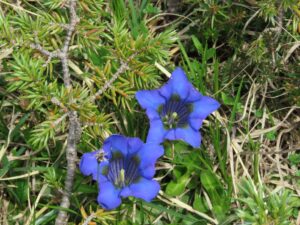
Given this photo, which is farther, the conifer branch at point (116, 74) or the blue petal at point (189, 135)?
the blue petal at point (189, 135)

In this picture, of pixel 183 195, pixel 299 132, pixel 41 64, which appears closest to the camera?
pixel 41 64

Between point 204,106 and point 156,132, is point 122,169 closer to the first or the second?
point 156,132

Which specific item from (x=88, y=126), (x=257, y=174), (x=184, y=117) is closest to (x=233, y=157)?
(x=257, y=174)

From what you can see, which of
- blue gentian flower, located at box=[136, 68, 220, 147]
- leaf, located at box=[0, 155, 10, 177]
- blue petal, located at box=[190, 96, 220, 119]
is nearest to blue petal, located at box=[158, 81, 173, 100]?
blue gentian flower, located at box=[136, 68, 220, 147]

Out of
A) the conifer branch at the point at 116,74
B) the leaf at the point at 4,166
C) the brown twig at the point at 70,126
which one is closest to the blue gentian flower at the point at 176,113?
the conifer branch at the point at 116,74

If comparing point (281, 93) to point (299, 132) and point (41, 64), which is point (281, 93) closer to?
point (299, 132)

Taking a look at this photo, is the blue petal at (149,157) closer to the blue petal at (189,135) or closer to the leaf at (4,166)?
the blue petal at (189,135)
